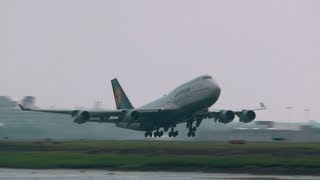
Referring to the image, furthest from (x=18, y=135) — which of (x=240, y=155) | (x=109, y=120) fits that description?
(x=240, y=155)

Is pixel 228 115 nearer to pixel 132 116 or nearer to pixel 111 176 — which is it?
pixel 132 116

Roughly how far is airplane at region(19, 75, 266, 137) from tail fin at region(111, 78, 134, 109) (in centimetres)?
367

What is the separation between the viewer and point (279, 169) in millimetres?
50594

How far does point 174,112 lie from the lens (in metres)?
86.6

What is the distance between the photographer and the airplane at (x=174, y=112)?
84.7m

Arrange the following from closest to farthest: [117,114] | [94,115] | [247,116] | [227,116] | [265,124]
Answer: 1. [94,115]
2. [117,114]
3. [227,116]
4. [247,116]
5. [265,124]

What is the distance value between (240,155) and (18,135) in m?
75.1

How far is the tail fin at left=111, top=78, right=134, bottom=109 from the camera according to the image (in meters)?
98.0

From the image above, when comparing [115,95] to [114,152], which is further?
[115,95]

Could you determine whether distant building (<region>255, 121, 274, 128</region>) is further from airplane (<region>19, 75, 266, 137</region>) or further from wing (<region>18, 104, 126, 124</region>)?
wing (<region>18, 104, 126, 124</region>)

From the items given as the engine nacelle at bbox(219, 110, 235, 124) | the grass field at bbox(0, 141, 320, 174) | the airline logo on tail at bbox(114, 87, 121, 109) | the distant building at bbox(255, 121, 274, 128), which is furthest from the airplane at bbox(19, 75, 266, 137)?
the distant building at bbox(255, 121, 274, 128)

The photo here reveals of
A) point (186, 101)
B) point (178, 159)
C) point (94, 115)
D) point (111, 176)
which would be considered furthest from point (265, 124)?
point (111, 176)

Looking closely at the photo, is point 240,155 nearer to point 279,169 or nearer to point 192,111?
point 279,169

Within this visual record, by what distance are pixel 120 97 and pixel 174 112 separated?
566 inches
